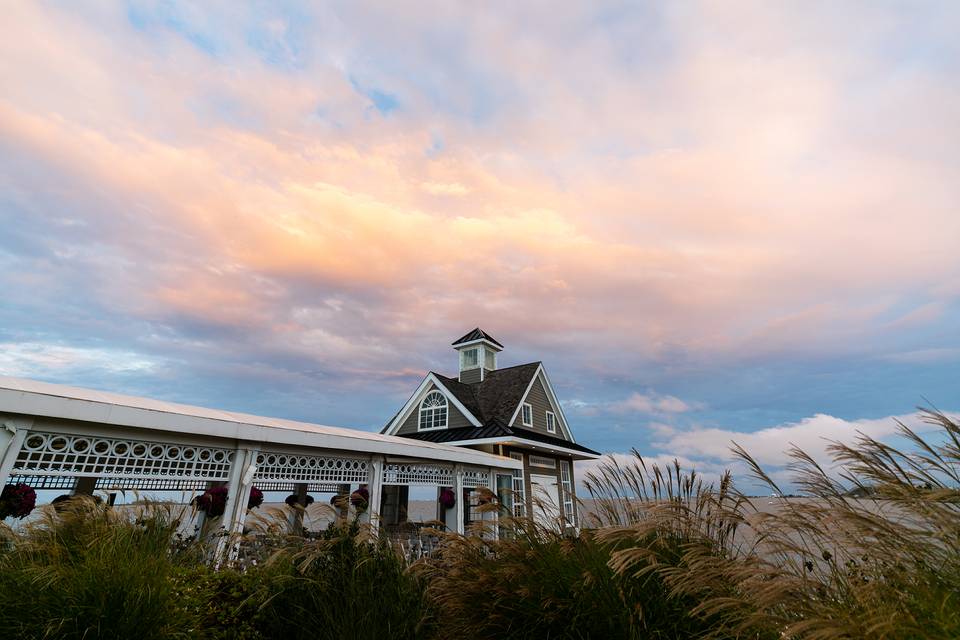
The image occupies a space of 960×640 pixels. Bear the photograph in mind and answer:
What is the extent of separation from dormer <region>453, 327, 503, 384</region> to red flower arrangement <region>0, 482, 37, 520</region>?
20.3 m

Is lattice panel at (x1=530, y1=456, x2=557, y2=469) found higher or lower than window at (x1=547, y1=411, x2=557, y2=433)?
lower

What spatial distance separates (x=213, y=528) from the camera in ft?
25.5

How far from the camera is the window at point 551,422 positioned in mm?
24469

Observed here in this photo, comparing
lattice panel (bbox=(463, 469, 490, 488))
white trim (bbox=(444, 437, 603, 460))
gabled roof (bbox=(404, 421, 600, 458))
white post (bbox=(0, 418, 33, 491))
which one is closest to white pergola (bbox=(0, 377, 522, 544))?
white post (bbox=(0, 418, 33, 491))

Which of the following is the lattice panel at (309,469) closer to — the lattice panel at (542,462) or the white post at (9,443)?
the white post at (9,443)

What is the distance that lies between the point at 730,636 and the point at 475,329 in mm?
23472

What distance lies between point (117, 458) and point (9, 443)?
49.5 inches

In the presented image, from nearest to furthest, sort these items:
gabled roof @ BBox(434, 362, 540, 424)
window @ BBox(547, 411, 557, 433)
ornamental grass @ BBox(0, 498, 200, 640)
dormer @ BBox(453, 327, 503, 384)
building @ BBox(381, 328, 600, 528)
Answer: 1. ornamental grass @ BBox(0, 498, 200, 640)
2. building @ BBox(381, 328, 600, 528)
3. gabled roof @ BBox(434, 362, 540, 424)
4. window @ BBox(547, 411, 557, 433)
5. dormer @ BBox(453, 327, 503, 384)

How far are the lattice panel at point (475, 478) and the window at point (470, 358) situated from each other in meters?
10.9

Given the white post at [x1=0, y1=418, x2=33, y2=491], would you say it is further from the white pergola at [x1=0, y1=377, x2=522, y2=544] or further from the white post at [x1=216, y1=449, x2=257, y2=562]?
the white post at [x1=216, y1=449, x2=257, y2=562]

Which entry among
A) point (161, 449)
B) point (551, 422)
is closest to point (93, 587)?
point (161, 449)

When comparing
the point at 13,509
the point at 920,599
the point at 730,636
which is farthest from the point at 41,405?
the point at 920,599

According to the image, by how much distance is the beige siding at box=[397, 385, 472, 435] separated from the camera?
21.1 m

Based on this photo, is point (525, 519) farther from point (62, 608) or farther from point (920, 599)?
point (62, 608)
